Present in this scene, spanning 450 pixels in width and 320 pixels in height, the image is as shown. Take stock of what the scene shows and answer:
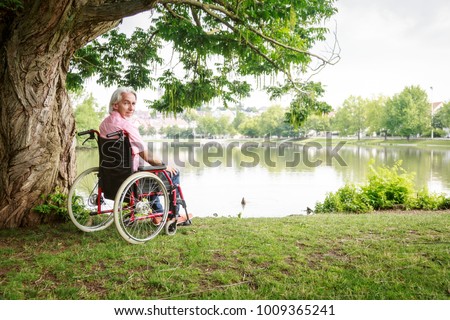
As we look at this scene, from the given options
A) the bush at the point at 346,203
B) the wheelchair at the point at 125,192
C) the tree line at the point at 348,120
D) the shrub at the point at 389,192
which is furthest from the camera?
the tree line at the point at 348,120

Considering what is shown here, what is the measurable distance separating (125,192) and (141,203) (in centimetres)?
32

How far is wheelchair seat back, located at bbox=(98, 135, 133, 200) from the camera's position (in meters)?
3.52

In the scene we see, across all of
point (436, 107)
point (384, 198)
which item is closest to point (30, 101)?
point (384, 198)

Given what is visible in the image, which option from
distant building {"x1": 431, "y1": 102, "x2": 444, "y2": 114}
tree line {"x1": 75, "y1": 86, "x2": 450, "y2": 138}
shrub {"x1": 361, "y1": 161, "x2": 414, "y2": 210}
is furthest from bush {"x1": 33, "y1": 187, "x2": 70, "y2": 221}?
distant building {"x1": 431, "y1": 102, "x2": 444, "y2": 114}

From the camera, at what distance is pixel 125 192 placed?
335cm

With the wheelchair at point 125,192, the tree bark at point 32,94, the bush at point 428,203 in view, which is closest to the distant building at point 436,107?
the bush at point 428,203

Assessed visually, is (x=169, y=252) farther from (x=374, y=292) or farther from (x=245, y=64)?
(x=245, y=64)

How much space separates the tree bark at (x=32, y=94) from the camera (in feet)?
12.4

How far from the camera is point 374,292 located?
2475 mm

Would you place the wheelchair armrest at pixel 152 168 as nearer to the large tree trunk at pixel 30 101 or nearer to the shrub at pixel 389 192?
the large tree trunk at pixel 30 101

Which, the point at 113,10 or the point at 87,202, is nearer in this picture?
the point at 113,10

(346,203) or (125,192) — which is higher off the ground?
(125,192)

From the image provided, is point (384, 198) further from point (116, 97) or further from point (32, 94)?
point (32, 94)

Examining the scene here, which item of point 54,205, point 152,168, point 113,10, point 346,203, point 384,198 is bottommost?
point 346,203
